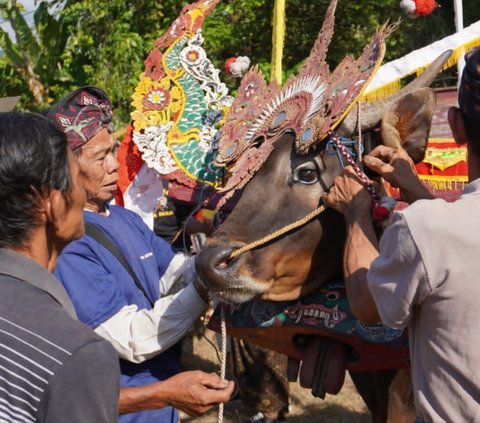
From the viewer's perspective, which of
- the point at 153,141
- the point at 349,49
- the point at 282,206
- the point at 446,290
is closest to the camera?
the point at 446,290

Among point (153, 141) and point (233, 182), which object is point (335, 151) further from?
point (153, 141)

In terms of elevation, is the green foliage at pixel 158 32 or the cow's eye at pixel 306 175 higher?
the cow's eye at pixel 306 175

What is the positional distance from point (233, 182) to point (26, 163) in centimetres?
138

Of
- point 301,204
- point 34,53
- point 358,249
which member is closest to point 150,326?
point 301,204

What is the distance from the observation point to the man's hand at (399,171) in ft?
8.19

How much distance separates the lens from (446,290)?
1901 millimetres

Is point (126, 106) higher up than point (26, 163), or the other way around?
point (26, 163)

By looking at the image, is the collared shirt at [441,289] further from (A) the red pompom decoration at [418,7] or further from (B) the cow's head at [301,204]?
(A) the red pompom decoration at [418,7]

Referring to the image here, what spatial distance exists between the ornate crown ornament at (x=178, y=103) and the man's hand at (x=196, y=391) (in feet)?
4.49

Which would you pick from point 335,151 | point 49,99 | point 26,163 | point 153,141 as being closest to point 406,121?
point 335,151

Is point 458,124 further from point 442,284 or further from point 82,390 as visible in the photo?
point 82,390

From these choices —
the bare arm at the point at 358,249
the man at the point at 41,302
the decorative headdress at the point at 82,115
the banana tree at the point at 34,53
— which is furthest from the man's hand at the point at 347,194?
the banana tree at the point at 34,53

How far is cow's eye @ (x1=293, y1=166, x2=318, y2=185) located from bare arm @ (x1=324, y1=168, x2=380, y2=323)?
0.94 feet

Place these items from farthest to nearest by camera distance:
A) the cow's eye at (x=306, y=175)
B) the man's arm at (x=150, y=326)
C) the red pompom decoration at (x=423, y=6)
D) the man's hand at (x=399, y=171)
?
1. the red pompom decoration at (x=423, y=6)
2. the cow's eye at (x=306, y=175)
3. the man's arm at (x=150, y=326)
4. the man's hand at (x=399, y=171)
